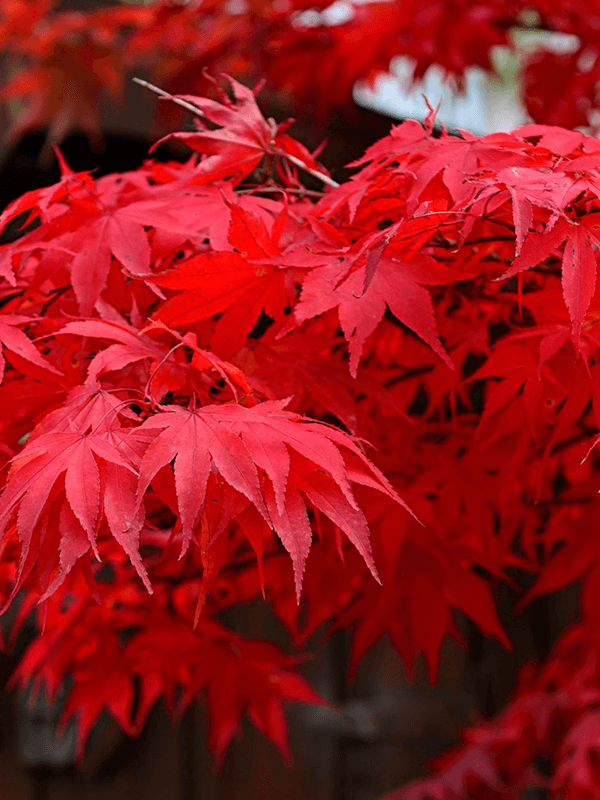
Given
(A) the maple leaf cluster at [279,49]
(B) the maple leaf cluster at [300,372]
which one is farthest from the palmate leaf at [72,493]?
(A) the maple leaf cluster at [279,49]

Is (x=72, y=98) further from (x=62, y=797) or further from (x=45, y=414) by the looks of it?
(x=62, y=797)

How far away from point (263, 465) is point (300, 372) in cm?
24

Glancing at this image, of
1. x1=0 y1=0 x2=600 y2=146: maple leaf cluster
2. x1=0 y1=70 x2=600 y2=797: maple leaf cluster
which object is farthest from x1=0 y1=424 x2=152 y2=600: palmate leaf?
x1=0 y1=0 x2=600 y2=146: maple leaf cluster

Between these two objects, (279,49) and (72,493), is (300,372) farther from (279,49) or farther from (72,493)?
(279,49)

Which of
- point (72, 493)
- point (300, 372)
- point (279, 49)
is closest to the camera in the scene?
point (72, 493)

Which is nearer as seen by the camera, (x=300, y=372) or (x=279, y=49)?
(x=300, y=372)

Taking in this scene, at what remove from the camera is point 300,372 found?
86 cm

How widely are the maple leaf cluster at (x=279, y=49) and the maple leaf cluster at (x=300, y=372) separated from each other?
1034 mm

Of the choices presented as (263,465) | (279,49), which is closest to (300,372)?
(263,465)

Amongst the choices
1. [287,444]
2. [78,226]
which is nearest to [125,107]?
[78,226]

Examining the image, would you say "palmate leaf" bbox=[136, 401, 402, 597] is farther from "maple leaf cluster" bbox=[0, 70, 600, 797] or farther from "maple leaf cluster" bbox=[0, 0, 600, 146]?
"maple leaf cluster" bbox=[0, 0, 600, 146]

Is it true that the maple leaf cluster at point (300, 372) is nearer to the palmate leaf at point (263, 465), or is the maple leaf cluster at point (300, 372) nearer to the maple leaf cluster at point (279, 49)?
the palmate leaf at point (263, 465)

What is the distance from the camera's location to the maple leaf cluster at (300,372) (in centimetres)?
65

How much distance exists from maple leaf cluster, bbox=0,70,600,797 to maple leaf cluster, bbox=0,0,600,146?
40.7 inches
